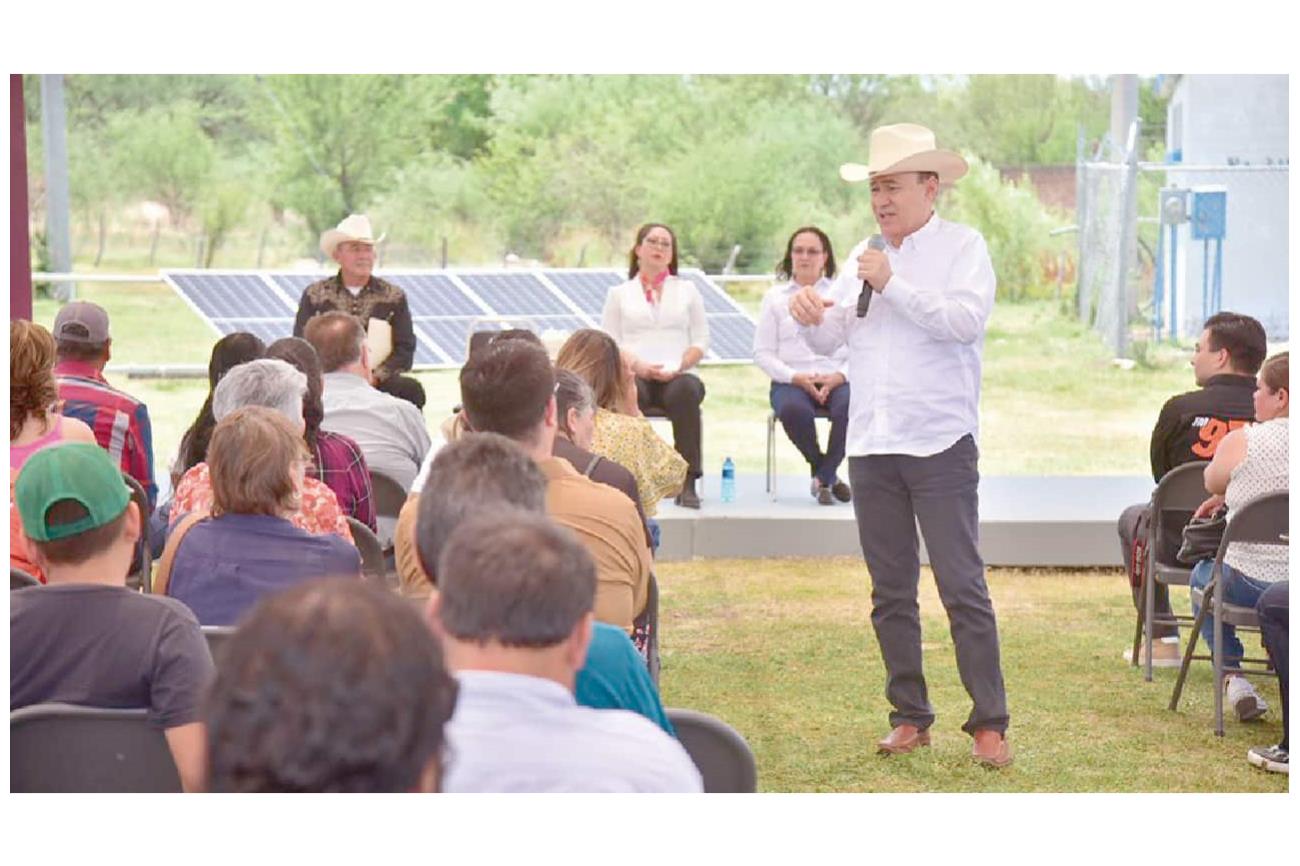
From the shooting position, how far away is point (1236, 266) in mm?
16719

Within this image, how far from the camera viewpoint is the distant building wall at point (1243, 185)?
16562 mm

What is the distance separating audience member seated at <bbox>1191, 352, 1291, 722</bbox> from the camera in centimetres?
521

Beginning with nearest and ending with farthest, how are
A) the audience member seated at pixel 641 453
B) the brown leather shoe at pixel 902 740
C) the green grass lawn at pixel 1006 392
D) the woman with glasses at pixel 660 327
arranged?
1. the audience member seated at pixel 641 453
2. the brown leather shoe at pixel 902 740
3. the woman with glasses at pixel 660 327
4. the green grass lawn at pixel 1006 392

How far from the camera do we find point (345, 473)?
15.8 ft

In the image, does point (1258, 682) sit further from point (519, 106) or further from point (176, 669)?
A: point (519, 106)

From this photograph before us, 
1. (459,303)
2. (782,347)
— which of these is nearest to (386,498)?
(782,347)

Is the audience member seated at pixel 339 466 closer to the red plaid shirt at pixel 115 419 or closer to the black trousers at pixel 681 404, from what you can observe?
the red plaid shirt at pixel 115 419

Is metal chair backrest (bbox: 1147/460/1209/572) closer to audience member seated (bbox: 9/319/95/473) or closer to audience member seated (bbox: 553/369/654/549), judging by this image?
audience member seated (bbox: 553/369/654/549)

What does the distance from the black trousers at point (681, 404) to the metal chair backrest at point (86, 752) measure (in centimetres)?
630

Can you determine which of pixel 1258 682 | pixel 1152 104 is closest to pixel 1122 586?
pixel 1258 682

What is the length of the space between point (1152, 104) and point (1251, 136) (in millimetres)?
7239

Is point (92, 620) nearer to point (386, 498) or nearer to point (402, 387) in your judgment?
point (386, 498)

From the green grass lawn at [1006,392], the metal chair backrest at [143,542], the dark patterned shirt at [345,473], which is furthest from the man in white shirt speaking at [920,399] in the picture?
the green grass lawn at [1006,392]

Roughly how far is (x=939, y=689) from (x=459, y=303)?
8933 millimetres
